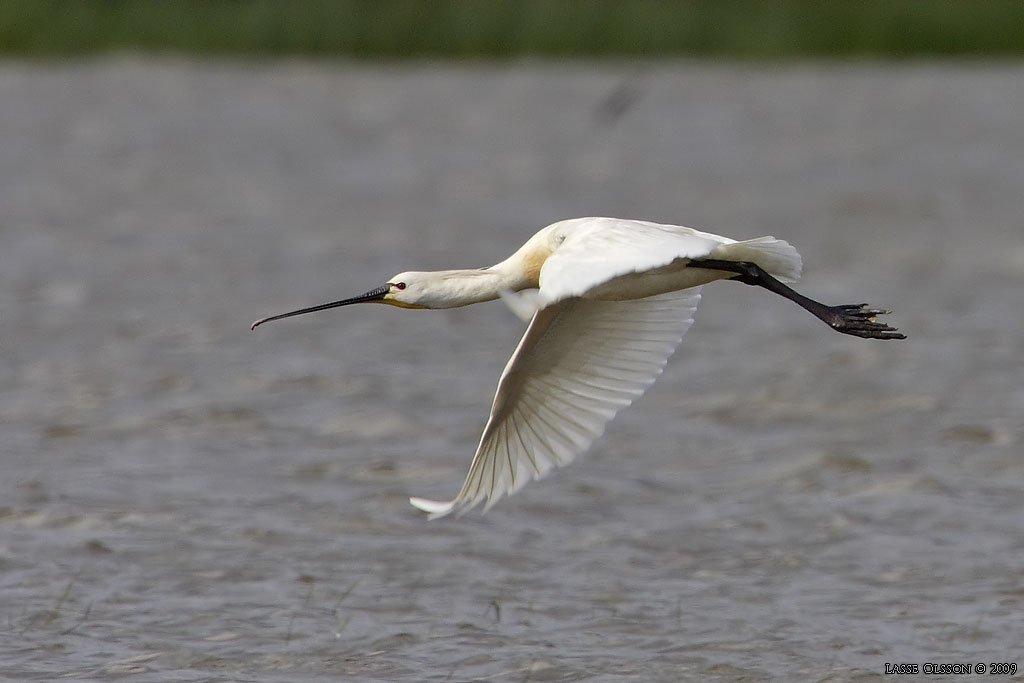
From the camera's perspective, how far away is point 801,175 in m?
20.8

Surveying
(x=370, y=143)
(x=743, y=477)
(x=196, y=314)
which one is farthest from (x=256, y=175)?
(x=743, y=477)

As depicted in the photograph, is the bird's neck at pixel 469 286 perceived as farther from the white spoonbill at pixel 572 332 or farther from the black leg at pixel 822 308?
the black leg at pixel 822 308

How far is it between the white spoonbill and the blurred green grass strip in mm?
19380

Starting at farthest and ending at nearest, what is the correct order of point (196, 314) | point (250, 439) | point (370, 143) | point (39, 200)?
point (370, 143) < point (39, 200) < point (196, 314) < point (250, 439)

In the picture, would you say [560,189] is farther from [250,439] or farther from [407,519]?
[407,519]

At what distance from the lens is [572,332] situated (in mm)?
6426

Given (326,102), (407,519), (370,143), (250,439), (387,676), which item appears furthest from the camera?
(326,102)

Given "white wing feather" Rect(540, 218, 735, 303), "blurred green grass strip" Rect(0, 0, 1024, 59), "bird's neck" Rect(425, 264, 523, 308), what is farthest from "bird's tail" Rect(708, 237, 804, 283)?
"blurred green grass strip" Rect(0, 0, 1024, 59)

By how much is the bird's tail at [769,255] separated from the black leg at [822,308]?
0.03 metres

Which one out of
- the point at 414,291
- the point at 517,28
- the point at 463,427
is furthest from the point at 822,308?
the point at 517,28

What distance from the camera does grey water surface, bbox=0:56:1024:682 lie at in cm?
A: 733

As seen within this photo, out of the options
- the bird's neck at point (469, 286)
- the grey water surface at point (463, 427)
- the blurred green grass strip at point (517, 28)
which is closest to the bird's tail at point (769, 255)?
the bird's neck at point (469, 286)

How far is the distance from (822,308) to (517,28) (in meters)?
20.2

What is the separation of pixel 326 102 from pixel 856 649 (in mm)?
19087
